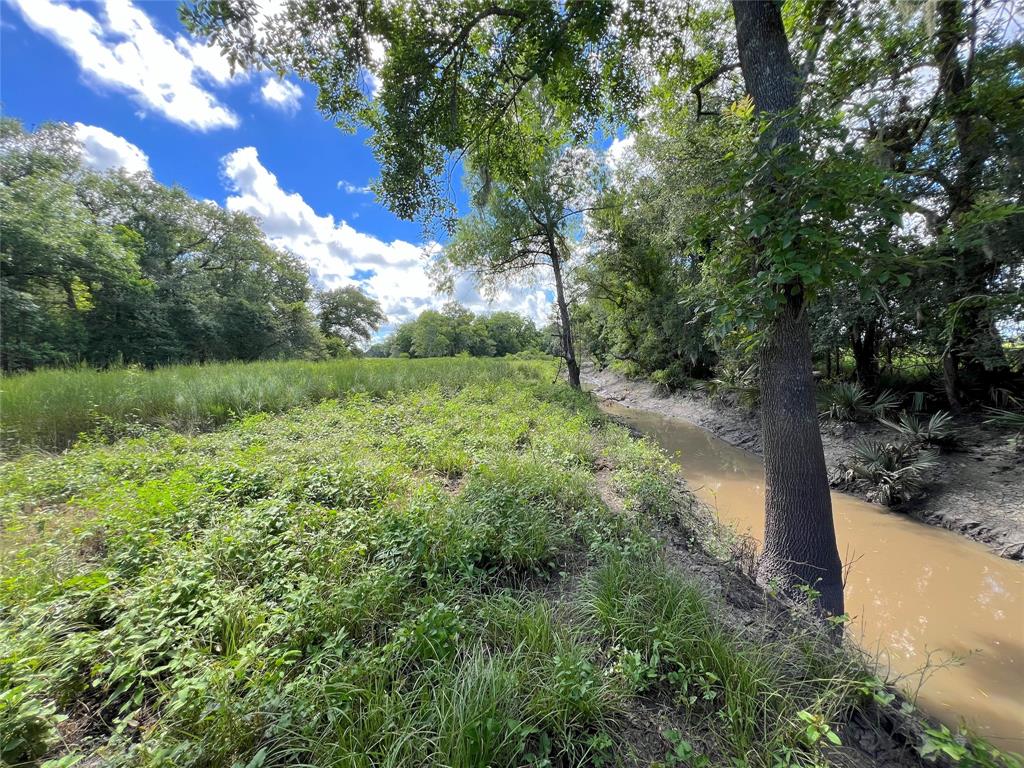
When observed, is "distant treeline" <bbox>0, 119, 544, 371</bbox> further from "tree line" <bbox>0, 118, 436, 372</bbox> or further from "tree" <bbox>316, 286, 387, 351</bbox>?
"tree" <bbox>316, 286, 387, 351</bbox>

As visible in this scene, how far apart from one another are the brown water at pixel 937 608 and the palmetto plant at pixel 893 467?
1.08 feet

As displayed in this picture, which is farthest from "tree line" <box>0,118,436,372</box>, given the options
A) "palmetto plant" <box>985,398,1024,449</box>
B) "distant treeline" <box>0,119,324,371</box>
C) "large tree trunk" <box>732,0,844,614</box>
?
"palmetto plant" <box>985,398,1024,449</box>

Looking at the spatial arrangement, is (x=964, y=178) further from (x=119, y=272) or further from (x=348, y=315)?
(x=348, y=315)

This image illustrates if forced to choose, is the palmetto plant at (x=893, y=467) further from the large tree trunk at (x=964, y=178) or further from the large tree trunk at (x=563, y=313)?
the large tree trunk at (x=563, y=313)

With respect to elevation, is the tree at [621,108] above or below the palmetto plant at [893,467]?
above

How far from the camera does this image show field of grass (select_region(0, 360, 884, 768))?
4.58ft

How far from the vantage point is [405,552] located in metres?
2.54

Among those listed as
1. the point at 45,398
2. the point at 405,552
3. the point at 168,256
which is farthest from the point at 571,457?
the point at 168,256

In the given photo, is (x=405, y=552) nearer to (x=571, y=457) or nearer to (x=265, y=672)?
(x=265, y=672)

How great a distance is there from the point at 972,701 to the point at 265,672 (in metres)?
4.84

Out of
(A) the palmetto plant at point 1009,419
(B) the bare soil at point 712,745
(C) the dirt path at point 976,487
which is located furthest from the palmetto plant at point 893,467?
(B) the bare soil at point 712,745

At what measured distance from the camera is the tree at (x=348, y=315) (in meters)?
41.2

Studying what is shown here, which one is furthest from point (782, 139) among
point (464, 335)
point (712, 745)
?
point (464, 335)

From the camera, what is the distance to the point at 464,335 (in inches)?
1841
